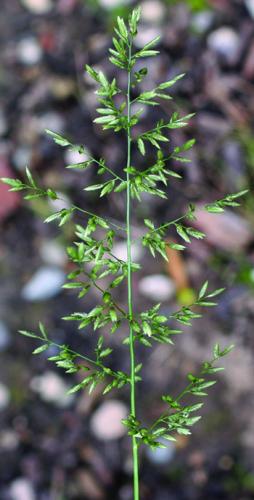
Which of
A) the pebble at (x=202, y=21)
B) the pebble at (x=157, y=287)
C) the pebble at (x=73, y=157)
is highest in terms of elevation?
the pebble at (x=202, y=21)

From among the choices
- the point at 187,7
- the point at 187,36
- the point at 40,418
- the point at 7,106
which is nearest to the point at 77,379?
the point at 40,418

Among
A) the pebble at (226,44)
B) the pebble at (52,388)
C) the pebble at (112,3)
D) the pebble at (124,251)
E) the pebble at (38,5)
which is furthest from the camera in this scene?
the pebble at (38,5)

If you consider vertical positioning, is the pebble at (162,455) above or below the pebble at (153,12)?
below

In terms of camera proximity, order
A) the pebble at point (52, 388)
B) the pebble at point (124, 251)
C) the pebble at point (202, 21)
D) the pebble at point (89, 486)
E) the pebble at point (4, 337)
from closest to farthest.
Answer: the pebble at point (89, 486) → the pebble at point (52, 388) → the pebble at point (4, 337) → the pebble at point (124, 251) → the pebble at point (202, 21)

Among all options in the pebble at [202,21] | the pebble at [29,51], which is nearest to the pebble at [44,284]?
the pebble at [29,51]

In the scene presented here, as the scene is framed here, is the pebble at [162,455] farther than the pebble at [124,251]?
No

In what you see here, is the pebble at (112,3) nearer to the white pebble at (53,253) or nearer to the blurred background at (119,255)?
the blurred background at (119,255)

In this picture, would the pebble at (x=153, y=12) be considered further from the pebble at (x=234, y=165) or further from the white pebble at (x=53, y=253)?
the white pebble at (x=53, y=253)
